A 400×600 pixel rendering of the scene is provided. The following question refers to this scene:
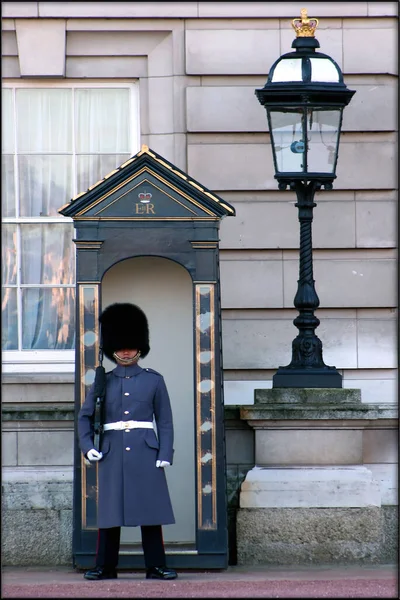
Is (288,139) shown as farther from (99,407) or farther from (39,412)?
(39,412)

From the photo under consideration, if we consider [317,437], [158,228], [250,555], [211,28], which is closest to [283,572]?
[250,555]

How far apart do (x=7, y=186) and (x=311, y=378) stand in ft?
8.49

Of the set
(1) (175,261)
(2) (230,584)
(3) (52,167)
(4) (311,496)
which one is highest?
(3) (52,167)

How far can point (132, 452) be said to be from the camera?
741cm

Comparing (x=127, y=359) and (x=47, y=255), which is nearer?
(x=127, y=359)

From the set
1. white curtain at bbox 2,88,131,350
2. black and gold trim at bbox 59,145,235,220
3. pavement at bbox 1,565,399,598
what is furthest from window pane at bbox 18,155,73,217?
pavement at bbox 1,565,399,598

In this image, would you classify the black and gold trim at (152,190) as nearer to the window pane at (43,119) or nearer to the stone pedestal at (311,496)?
the stone pedestal at (311,496)

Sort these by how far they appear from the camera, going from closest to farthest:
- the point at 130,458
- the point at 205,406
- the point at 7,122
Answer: the point at 130,458 < the point at 205,406 < the point at 7,122

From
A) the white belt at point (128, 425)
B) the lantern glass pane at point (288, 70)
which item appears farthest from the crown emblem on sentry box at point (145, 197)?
the white belt at point (128, 425)

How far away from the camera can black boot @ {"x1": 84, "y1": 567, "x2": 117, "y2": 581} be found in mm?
7434

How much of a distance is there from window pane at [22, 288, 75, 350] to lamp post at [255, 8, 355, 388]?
5.72ft

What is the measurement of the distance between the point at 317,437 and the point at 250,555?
840 millimetres

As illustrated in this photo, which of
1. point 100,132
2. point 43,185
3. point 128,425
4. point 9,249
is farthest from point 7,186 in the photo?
point 128,425

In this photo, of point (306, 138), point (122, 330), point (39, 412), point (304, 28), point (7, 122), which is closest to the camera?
point (122, 330)
